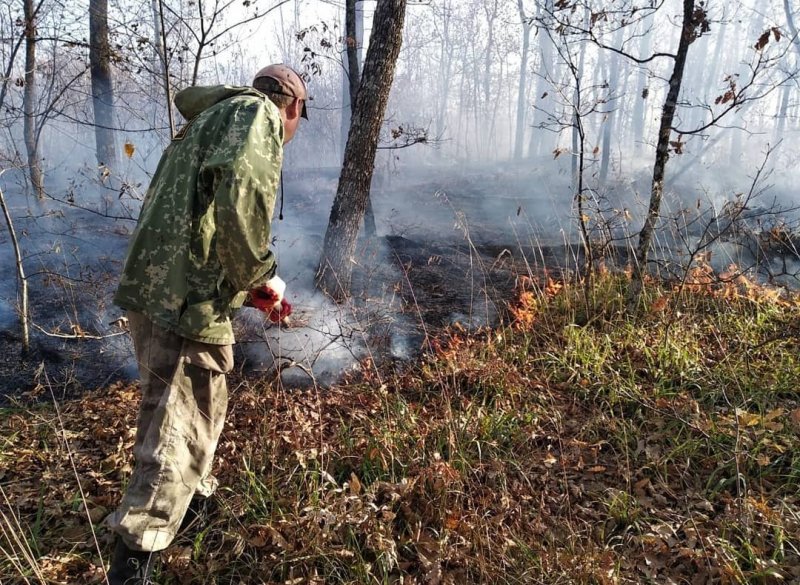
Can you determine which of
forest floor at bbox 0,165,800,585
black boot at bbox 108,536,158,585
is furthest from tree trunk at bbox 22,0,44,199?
black boot at bbox 108,536,158,585

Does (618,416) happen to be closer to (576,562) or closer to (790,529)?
(790,529)

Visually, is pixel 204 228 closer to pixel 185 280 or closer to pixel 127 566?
pixel 185 280

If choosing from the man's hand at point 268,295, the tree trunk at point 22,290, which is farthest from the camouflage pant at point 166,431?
the tree trunk at point 22,290

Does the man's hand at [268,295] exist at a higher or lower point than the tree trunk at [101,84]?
lower

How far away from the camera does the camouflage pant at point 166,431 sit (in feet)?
6.22

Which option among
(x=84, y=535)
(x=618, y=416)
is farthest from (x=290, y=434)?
(x=618, y=416)

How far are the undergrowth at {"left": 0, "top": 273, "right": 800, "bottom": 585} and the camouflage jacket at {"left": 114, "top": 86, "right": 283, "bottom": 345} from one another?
937 mm

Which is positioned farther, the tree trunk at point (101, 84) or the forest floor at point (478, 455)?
the tree trunk at point (101, 84)

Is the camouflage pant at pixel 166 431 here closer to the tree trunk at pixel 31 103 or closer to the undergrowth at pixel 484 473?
the undergrowth at pixel 484 473

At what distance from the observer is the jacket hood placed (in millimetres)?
2084

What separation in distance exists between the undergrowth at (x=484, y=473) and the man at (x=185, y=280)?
0.33 metres

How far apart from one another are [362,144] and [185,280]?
346cm

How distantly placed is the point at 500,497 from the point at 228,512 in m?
1.44

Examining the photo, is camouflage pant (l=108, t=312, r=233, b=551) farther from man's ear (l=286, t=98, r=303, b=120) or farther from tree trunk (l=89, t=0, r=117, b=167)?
tree trunk (l=89, t=0, r=117, b=167)
